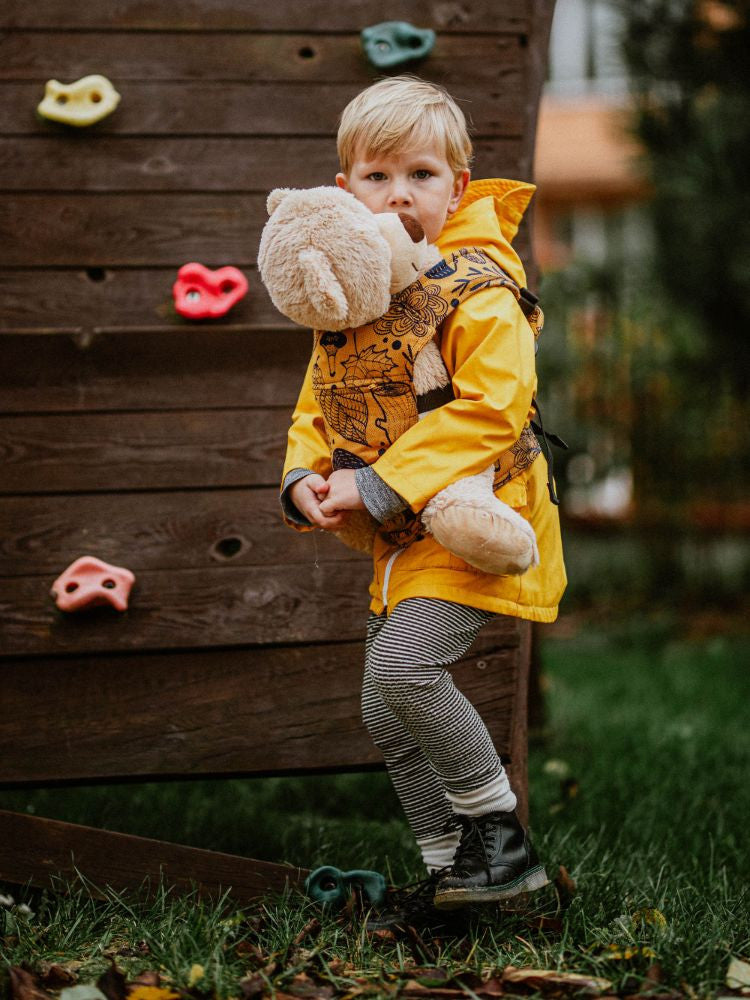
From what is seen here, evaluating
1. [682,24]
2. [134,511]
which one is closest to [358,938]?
[134,511]

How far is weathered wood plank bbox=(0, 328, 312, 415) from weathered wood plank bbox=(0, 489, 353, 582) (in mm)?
253

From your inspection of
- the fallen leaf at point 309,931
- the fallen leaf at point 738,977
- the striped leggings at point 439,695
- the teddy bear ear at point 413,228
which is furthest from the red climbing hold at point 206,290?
the fallen leaf at point 738,977

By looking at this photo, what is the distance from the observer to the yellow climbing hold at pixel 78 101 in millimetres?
3109

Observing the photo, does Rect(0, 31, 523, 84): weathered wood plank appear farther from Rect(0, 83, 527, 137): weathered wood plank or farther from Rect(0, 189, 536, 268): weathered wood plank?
Rect(0, 189, 536, 268): weathered wood plank

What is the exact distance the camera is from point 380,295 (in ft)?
7.09

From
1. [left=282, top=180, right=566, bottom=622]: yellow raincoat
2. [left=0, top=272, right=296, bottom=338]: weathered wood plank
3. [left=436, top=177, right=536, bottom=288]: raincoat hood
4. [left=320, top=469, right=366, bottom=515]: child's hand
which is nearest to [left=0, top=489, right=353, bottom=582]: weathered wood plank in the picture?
[left=0, top=272, right=296, bottom=338]: weathered wood plank

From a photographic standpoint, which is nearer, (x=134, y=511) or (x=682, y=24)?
(x=134, y=511)

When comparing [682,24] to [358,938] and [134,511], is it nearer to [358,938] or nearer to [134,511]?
[134,511]

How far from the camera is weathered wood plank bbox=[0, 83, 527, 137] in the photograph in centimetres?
316

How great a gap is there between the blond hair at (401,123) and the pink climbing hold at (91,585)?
123cm

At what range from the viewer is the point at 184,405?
10.1ft

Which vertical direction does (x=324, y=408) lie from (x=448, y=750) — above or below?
above

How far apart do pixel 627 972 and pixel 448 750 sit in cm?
52

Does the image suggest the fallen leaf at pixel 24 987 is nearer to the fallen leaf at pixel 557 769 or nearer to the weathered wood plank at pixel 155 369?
the weathered wood plank at pixel 155 369
